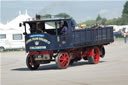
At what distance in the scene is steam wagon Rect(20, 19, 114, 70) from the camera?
1919 cm

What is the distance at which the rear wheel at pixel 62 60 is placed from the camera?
19.0 meters

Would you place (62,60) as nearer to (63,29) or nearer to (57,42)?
(57,42)

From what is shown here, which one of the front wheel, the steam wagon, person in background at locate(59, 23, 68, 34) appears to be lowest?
the front wheel

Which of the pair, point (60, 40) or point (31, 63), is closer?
point (60, 40)

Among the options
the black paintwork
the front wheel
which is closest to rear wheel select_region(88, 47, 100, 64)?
the black paintwork

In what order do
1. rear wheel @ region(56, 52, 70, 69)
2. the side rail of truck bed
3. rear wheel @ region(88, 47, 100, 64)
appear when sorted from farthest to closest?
rear wheel @ region(88, 47, 100, 64)
the side rail of truck bed
rear wheel @ region(56, 52, 70, 69)

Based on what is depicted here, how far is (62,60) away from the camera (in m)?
19.4

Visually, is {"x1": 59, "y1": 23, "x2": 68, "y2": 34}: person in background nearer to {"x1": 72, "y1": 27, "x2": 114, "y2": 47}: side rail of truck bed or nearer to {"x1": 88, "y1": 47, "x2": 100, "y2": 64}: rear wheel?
{"x1": 72, "y1": 27, "x2": 114, "y2": 47}: side rail of truck bed

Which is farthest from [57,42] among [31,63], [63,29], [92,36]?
[92,36]

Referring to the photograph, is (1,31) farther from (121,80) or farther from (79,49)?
(121,80)

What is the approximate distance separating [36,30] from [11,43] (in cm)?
2497

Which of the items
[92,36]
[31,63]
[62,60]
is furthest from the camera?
[92,36]

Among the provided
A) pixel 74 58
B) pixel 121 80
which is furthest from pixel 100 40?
pixel 121 80

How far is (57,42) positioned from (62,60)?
909mm
